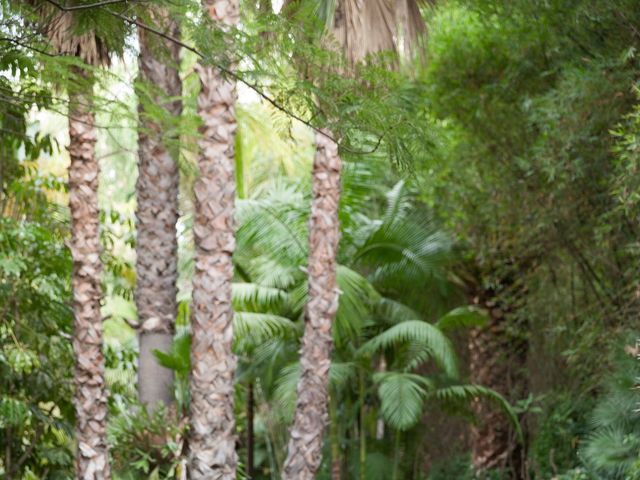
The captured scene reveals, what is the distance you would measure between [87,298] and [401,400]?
11.9ft

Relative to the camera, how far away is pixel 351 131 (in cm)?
582

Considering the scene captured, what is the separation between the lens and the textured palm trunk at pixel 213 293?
8188 mm

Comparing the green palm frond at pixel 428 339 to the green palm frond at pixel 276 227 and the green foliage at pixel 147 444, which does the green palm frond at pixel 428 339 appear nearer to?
the green palm frond at pixel 276 227

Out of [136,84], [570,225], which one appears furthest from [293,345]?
[136,84]

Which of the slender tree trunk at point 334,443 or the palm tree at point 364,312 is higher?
the palm tree at point 364,312

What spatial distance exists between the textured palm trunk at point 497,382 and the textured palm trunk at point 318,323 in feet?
12.7

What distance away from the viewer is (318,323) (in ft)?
30.9

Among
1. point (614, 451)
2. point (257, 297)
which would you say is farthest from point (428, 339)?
point (614, 451)

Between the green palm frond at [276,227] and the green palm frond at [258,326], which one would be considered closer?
the green palm frond at [258,326]

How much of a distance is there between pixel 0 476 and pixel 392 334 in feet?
13.7

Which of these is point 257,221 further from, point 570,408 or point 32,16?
point 32,16

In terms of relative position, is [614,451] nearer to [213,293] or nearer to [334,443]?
[213,293]

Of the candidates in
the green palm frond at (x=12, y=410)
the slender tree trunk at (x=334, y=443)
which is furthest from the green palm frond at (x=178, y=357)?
the slender tree trunk at (x=334, y=443)

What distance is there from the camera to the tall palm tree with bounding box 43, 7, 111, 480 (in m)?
8.44
